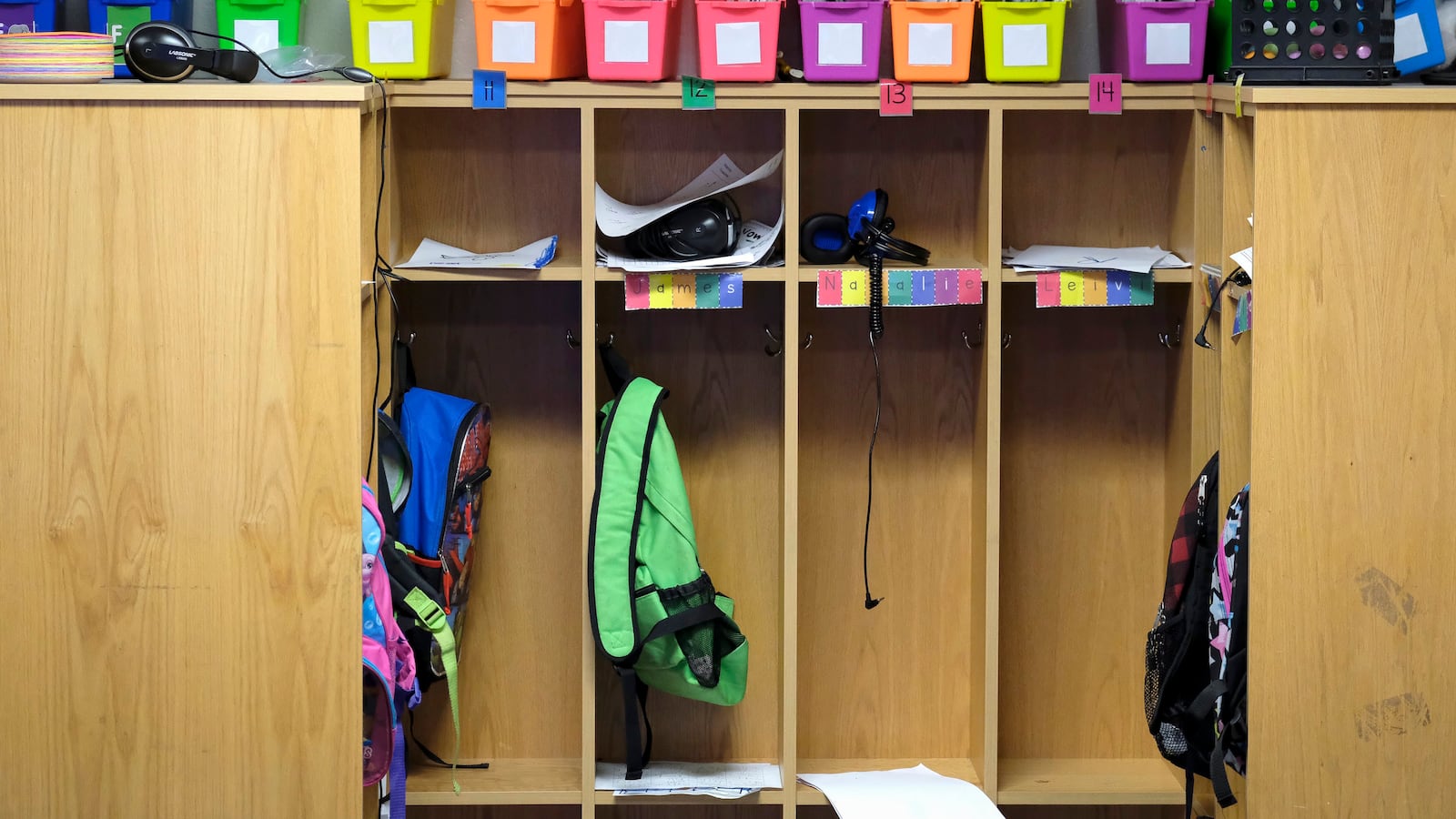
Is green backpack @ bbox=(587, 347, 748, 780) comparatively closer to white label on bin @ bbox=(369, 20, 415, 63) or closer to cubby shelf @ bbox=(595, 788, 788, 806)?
cubby shelf @ bbox=(595, 788, 788, 806)

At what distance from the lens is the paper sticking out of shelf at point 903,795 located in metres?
2.44

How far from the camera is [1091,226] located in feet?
8.58

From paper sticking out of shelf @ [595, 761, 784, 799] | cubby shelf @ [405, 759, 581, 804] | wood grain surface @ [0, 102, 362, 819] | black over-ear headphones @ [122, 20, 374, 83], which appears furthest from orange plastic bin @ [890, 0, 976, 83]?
cubby shelf @ [405, 759, 581, 804]

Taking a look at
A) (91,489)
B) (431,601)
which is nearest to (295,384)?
(91,489)

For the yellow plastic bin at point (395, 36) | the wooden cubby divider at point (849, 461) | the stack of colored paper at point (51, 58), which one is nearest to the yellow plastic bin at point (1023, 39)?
the wooden cubby divider at point (849, 461)

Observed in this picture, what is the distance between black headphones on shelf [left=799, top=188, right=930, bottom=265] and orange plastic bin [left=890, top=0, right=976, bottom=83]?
0.23m

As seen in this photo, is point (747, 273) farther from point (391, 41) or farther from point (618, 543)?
point (391, 41)

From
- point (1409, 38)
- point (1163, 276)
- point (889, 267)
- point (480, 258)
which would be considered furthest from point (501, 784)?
point (1409, 38)

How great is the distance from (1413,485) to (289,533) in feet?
5.24

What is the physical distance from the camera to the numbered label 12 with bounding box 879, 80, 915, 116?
2338mm

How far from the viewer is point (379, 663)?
81.7 inches

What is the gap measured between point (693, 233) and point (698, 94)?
9.4 inches

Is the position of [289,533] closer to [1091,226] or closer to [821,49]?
[821,49]

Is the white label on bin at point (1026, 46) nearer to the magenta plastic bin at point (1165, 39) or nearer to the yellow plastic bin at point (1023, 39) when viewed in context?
the yellow plastic bin at point (1023, 39)
